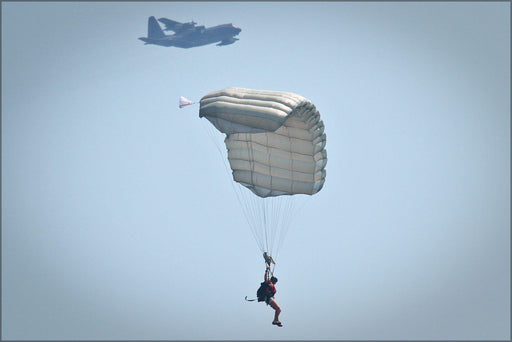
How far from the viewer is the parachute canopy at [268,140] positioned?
101 feet

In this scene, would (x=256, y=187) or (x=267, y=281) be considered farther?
(x=256, y=187)

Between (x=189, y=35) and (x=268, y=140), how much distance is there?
46.7 meters

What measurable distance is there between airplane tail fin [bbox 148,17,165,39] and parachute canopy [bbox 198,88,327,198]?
1859 inches

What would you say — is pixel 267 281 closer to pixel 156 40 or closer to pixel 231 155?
pixel 231 155

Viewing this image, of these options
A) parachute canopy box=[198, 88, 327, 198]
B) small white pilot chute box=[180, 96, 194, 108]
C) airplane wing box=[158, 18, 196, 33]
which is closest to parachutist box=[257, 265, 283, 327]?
parachute canopy box=[198, 88, 327, 198]

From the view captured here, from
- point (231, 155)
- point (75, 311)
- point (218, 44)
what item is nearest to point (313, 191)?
point (231, 155)

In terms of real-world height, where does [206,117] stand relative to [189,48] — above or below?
below

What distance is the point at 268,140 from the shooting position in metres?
32.9

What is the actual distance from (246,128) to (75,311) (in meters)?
57.4

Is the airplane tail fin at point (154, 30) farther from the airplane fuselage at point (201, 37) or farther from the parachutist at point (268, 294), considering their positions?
the parachutist at point (268, 294)

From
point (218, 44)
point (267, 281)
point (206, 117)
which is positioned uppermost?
point (218, 44)

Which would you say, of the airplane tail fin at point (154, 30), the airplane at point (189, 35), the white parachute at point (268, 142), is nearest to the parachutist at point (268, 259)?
the white parachute at point (268, 142)

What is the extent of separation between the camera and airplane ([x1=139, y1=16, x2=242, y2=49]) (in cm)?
7675

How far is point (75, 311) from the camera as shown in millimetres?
83938
